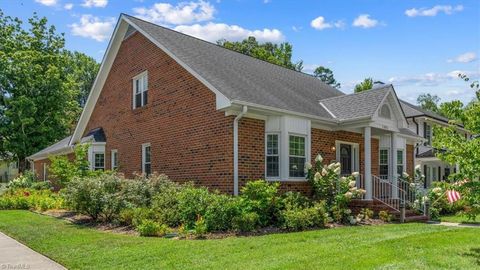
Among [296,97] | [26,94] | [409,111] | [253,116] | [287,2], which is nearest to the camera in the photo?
[253,116]

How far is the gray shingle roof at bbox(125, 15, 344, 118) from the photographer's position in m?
13.0

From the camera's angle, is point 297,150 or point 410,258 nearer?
point 410,258

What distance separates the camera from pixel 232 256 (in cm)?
732

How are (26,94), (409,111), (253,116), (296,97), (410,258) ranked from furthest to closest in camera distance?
(26,94)
(409,111)
(296,97)
(253,116)
(410,258)

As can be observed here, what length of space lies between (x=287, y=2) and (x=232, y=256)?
9180 mm

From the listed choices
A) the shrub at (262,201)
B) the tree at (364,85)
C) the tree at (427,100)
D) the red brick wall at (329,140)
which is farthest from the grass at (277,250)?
the tree at (427,100)

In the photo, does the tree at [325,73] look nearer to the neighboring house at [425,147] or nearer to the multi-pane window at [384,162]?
the neighboring house at [425,147]

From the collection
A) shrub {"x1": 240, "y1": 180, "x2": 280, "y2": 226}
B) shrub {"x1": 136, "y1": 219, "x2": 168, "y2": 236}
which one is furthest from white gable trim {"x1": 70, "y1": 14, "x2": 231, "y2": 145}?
shrub {"x1": 136, "y1": 219, "x2": 168, "y2": 236}

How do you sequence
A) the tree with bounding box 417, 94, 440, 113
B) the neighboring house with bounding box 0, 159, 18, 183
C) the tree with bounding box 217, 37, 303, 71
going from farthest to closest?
the tree with bounding box 417, 94, 440, 113 → the neighboring house with bounding box 0, 159, 18, 183 → the tree with bounding box 217, 37, 303, 71

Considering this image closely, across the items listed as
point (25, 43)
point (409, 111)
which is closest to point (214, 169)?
point (409, 111)

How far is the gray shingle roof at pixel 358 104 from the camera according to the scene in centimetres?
1395

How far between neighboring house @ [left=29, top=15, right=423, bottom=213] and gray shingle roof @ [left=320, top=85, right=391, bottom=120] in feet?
0.15

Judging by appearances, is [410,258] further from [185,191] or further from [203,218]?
[185,191]

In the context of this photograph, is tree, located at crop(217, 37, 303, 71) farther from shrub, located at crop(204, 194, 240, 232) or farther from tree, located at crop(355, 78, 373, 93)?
Result: shrub, located at crop(204, 194, 240, 232)
